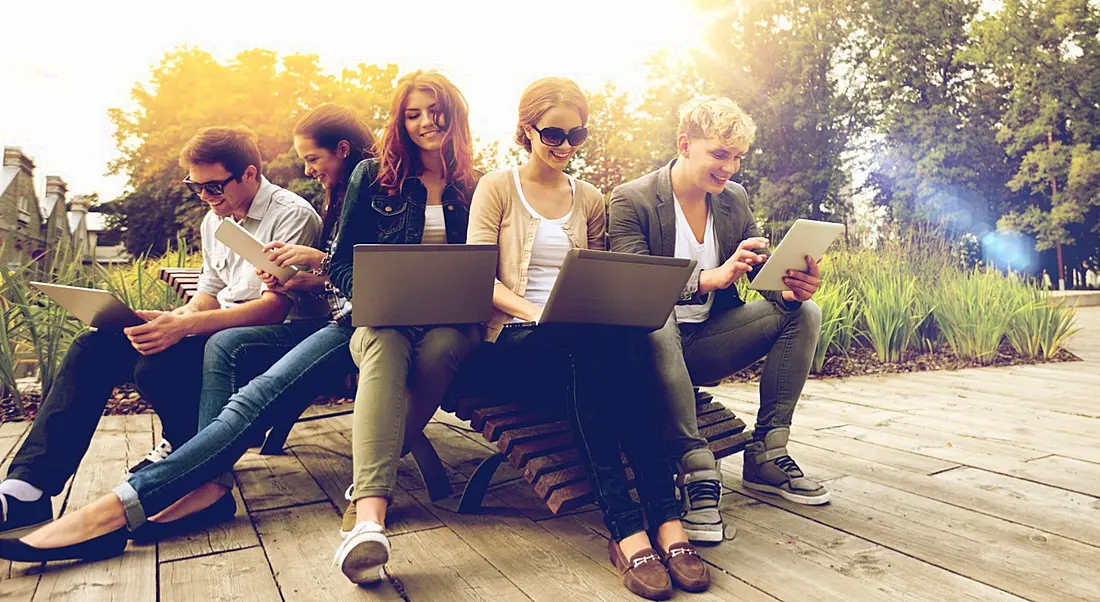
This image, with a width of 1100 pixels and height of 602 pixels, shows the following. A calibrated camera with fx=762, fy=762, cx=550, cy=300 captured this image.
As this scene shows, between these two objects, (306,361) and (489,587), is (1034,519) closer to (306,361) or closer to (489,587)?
(489,587)

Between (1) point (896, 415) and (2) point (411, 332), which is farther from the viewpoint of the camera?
(1) point (896, 415)

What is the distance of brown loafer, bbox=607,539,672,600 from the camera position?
165 centimetres

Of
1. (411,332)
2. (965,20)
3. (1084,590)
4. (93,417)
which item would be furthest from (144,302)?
(965,20)

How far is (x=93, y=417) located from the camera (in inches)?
83.1

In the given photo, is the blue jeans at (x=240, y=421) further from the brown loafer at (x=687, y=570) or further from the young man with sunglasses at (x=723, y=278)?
the brown loafer at (x=687, y=570)

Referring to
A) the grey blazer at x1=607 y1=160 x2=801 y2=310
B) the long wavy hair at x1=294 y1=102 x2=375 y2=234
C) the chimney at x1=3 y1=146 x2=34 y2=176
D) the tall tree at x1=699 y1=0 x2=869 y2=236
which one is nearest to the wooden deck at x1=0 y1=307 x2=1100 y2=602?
the grey blazer at x1=607 y1=160 x2=801 y2=310

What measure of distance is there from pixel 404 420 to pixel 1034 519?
1.78 meters

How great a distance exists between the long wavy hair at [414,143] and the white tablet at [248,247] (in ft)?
1.32

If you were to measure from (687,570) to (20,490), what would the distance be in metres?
1.70

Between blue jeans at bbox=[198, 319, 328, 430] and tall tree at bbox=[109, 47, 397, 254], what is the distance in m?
12.2

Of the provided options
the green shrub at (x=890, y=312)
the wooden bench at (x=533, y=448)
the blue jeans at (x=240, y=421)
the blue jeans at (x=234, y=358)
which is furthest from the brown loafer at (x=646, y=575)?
the green shrub at (x=890, y=312)

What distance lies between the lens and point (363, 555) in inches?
65.5

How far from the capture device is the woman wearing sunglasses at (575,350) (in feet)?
5.91

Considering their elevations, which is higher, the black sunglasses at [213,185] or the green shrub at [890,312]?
→ the black sunglasses at [213,185]
